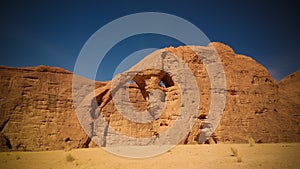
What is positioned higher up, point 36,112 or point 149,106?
point 149,106

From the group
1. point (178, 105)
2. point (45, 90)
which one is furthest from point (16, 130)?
point (178, 105)

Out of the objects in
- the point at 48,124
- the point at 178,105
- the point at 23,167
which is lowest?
the point at 23,167

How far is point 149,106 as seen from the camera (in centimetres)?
1703

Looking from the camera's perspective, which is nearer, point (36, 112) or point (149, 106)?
point (149, 106)

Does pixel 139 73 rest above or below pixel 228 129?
above

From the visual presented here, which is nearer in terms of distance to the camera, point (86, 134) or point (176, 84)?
point (176, 84)

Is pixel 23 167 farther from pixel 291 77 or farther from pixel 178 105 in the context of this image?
pixel 291 77

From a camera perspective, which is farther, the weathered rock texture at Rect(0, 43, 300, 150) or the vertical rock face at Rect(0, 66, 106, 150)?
the vertical rock face at Rect(0, 66, 106, 150)

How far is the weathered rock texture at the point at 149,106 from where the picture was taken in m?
15.5

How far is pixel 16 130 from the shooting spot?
17.0 m

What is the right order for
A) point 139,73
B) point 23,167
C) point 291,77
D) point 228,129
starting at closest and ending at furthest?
point 23,167 < point 228,129 < point 139,73 < point 291,77

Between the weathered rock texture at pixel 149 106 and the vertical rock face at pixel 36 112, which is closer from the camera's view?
the weathered rock texture at pixel 149 106

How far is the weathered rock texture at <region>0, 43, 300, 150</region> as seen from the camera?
15.5 meters

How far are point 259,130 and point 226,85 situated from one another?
3.65 m
